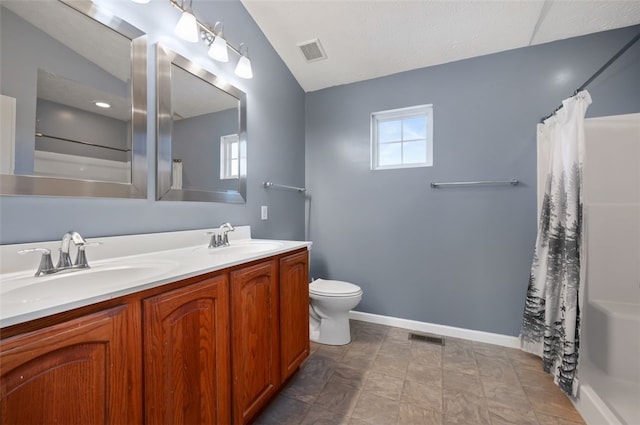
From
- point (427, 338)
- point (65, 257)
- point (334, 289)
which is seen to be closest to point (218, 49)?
point (65, 257)

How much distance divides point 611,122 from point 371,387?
240cm

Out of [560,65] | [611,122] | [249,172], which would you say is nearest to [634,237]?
[611,122]

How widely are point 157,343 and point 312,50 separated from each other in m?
2.30

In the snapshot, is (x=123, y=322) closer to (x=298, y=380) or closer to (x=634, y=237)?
(x=298, y=380)

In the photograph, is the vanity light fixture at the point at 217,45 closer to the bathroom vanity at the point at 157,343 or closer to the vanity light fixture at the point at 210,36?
the vanity light fixture at the point at 210,36

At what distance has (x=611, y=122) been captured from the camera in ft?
5.82

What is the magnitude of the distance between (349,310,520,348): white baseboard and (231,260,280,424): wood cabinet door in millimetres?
1286

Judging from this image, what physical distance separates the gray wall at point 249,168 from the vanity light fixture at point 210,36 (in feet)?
0.22

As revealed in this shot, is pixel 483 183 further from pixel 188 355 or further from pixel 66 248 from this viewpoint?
pixel 66 248

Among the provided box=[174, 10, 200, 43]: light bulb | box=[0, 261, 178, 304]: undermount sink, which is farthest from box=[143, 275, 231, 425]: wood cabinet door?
box=[174, 10, 200, 43]: light bulb

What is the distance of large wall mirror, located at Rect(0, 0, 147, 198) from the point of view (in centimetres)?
89

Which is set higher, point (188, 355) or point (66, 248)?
point (66, 248)

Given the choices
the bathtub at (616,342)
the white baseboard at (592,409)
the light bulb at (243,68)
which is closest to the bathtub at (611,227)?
the bathtub at (616,342)

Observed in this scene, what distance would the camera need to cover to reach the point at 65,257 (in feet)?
2.96
